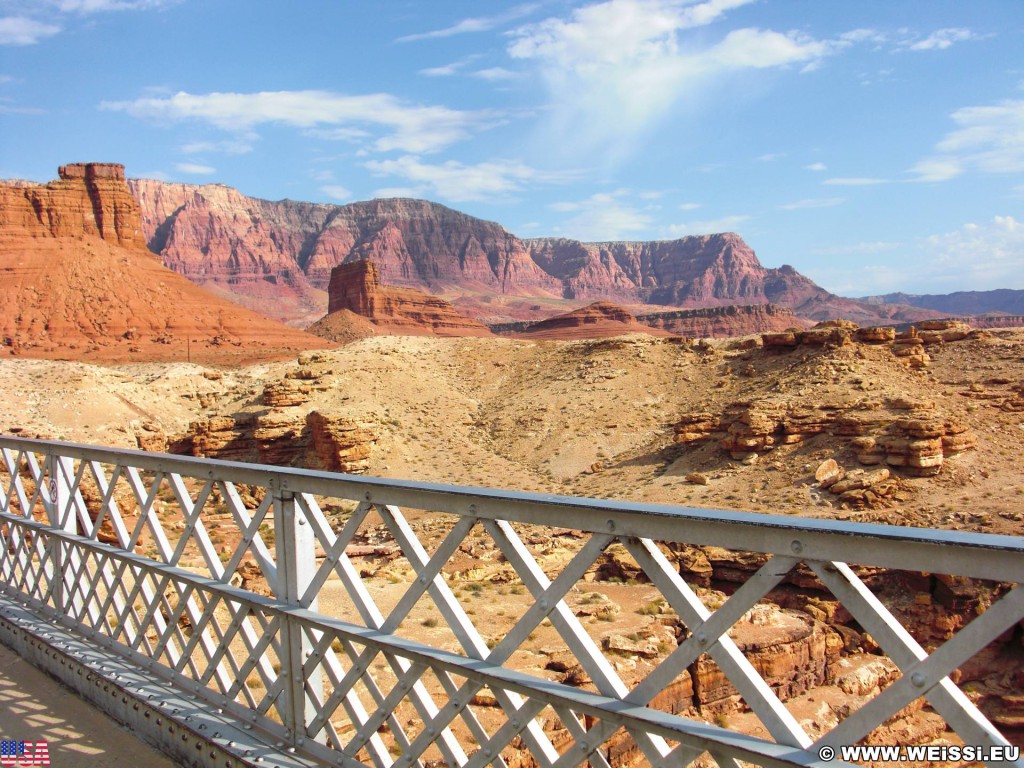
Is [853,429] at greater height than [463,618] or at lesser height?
lesser

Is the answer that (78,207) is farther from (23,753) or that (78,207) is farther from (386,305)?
(23,753)

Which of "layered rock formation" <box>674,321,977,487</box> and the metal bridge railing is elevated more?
the metal bridge railing

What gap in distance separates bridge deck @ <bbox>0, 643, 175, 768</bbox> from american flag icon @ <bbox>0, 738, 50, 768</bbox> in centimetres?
4

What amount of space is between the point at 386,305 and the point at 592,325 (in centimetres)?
3326

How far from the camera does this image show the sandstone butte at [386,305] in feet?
371

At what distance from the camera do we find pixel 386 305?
381 ft

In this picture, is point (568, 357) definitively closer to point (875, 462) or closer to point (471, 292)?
point (875, 462)

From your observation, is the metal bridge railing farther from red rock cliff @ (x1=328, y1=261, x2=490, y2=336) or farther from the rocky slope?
red rock cliff @ (x1=328, y1=261, x2=490, y2=336)

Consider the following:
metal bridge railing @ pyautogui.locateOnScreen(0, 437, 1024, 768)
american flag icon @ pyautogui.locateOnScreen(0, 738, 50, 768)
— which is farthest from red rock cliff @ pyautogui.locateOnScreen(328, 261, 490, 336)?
american flag icon @ pyautogui.locateOnScreen(0, 738, 50, 768)

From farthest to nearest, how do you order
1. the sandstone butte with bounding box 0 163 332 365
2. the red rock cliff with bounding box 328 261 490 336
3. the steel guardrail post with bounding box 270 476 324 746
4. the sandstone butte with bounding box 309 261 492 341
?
1. the red rock cliff with bounding box 328 261 490 336
2. the sandstone butte with bounding box 309 261 492 341
3. the sandstone butte with bounding box 0 163 332 365
4. the steel guardrail post with bounding box 270 476 324 746

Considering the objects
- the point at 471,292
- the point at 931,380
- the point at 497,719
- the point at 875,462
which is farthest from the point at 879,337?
the point at 471,292

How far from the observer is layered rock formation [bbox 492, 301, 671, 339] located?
107 m

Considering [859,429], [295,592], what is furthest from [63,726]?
[859,429]

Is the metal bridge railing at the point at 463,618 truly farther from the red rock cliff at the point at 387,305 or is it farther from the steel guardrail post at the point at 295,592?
the red rock cliff at the point at 387,305
